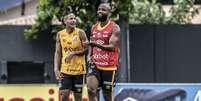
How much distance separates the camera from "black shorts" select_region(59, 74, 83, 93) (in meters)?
11.4

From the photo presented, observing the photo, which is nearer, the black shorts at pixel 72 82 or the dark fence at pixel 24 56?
the black shorts at pixel 72 82

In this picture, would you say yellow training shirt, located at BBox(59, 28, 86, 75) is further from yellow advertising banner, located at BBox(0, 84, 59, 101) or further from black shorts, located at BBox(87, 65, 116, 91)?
yellow advertising banner, located at BBox(0, 84, 59, 101)

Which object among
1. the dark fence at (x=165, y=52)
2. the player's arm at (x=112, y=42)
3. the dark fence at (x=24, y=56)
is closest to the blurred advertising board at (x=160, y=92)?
the player's arm at (x=112, y=42)

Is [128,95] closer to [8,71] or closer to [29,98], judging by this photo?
[29,98]

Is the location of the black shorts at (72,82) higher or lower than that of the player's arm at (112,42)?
lower

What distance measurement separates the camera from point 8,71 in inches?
750

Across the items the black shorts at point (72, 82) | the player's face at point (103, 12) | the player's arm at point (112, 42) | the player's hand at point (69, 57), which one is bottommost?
the black shorts at point (72, 82)

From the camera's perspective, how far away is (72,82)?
11414 millimetres

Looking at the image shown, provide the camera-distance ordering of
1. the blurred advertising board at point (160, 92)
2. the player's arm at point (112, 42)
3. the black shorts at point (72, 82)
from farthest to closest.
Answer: the blurred advertising board at point (160, 92), the black shorts at point (72, 82), the player's arm at point (112, 42)

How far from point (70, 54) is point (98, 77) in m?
0.58

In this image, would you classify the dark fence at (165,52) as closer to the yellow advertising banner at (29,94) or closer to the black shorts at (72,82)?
the yellow advertising banner at (29,94)

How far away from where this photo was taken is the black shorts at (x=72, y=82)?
11383mm

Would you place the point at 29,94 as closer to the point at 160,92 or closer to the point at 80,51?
the point at 160,92

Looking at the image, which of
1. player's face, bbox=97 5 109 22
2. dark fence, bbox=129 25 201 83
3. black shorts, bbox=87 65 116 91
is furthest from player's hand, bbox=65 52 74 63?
dark fence, bbox=129 25 201 83
